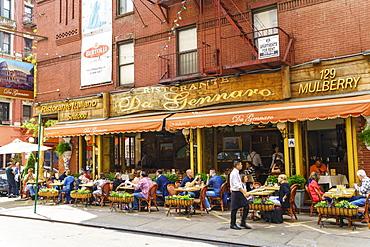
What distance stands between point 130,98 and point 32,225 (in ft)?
23.9

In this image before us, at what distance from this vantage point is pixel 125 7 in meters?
17.2

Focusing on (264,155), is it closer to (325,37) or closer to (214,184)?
(214,184)

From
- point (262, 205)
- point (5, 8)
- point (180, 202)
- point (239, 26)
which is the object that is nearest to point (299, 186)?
point (262, 205)

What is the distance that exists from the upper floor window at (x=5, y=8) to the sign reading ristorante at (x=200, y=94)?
2510 centimetres

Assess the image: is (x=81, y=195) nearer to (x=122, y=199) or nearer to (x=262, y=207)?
(x=122, y=199)

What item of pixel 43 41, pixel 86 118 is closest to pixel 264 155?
pixel 86 118

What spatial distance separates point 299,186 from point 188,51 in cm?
709

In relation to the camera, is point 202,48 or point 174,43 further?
point 174,43

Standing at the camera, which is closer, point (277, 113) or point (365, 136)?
point (365, 136)

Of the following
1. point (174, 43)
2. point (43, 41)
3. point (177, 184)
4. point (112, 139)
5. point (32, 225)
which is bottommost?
point (32, 225)

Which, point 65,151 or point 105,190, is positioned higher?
point 65,151

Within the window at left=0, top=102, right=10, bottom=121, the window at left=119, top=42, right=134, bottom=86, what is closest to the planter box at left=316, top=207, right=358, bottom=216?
the window at left=119, top=42, right=134, bottom=86

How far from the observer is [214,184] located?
11953 mm

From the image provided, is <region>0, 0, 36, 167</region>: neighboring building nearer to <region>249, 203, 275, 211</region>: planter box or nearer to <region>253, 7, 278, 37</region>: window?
<region>253, 7, 278, 37</region>: window
